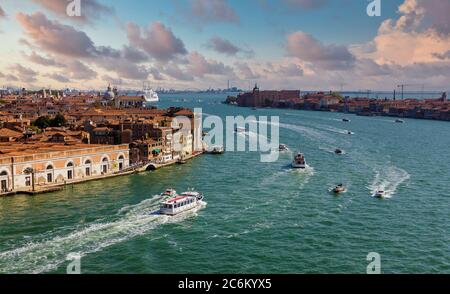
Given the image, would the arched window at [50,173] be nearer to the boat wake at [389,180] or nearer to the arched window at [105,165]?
the arched window at [105,165]

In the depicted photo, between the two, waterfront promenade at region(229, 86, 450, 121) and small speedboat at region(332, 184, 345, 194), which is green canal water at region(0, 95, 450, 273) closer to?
small speedboat at region(332, 184, 345, 194)

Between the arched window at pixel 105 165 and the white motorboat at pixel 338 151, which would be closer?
the arched window at pixel 105 165

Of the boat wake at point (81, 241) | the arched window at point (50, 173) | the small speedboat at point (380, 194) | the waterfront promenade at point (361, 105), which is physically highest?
the waterfront promenade at point (361, 105)

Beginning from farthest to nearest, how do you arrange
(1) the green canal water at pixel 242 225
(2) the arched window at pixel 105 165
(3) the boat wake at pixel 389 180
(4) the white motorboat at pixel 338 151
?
(4) the white motorboat at pixel 338 151 → (2) the arched window at pixel 105 165 → (3) the boat wake at pixel 389 180 → (1) the green canal water at pixel 242 225

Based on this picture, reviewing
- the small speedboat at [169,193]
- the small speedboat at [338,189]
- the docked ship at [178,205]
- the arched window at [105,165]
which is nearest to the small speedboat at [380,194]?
the small speedboat at [338,189]

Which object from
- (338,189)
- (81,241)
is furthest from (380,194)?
(81,241)

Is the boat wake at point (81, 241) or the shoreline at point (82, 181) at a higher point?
the shoreline at point (82, 181)

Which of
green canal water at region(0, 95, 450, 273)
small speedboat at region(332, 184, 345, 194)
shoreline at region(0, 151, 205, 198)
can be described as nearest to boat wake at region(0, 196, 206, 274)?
green canal water at region(0, 95, 450, 273)
